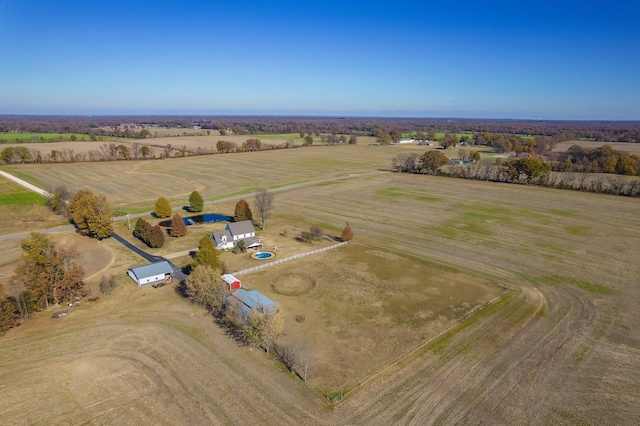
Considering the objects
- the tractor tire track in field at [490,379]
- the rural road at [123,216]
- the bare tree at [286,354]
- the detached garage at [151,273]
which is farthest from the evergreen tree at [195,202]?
the tractor tire track in field at [490,379]

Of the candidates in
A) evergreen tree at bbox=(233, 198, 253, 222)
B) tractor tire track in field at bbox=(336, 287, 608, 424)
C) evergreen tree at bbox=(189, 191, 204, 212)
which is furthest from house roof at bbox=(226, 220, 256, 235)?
tractor tire track in field at bbox=(336, 287, 608, 424)

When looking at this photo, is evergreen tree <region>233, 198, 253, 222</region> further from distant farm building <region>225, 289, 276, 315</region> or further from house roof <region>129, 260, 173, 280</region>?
distant farm building <region>225, 289, 276, 315</region>

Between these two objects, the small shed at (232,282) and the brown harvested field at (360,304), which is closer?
the brown harvested field at (360,304)

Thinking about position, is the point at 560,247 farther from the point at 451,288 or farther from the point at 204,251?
the point at 204,251

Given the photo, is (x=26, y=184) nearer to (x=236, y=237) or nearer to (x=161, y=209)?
(x=161, y=209)

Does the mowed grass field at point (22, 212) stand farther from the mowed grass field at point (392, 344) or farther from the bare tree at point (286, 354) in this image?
the bare tree at point (286, 354)

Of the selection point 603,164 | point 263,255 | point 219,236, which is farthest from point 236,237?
point 603,164
